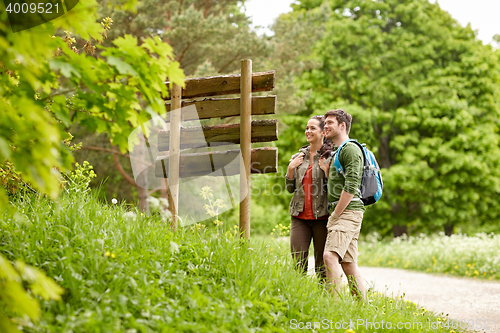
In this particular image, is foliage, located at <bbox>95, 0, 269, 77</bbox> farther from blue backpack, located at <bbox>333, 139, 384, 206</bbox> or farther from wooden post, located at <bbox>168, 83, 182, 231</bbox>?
blue backpack, located at <bbox>333, 139, 384, 206</bbox>

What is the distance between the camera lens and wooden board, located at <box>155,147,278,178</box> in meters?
3.67

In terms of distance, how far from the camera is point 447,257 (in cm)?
856

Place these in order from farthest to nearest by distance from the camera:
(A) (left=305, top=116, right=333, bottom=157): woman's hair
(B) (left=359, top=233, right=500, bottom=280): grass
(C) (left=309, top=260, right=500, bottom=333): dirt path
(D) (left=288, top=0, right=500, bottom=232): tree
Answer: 1. (D) (left=288, top=0, right=500, bottom=232): tree
2. (B) (left=359, top=233, right=500, bottom=280): grass
3. (C) (left=309, top=260, right=500, bottom=333): dirt path
4. (A) (left=305, top=116, right=333, bottom=157): woman's hair

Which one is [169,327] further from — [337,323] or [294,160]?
[294,160]

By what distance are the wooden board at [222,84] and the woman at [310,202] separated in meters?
0.64

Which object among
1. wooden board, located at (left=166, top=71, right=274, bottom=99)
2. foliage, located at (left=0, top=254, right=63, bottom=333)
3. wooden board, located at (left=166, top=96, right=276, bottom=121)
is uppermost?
wooden board, located at (left=166, top=71, right=274, bottom=99)

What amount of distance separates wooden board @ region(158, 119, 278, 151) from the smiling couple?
423mm

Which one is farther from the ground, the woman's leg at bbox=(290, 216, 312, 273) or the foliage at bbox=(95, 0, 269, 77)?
the foliage at bbox=(95, 0, 269, 77)

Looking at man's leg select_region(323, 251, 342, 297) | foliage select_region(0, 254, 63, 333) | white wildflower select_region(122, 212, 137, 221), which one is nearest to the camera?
foliage select_region(0, 254, 63, 333)

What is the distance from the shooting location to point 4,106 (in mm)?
1580

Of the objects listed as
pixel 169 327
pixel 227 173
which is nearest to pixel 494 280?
pixel 227 173

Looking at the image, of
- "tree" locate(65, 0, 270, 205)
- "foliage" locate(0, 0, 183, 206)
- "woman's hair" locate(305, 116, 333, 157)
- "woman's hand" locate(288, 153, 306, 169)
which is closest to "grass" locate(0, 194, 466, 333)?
"foliage" locate(0, 0, 183, 206)

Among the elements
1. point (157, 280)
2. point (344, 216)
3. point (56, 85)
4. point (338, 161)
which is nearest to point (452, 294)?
point (344, 216)

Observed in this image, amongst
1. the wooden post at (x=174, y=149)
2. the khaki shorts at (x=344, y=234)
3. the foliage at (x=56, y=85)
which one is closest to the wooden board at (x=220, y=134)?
the wooden post at (x=174, y=149)
